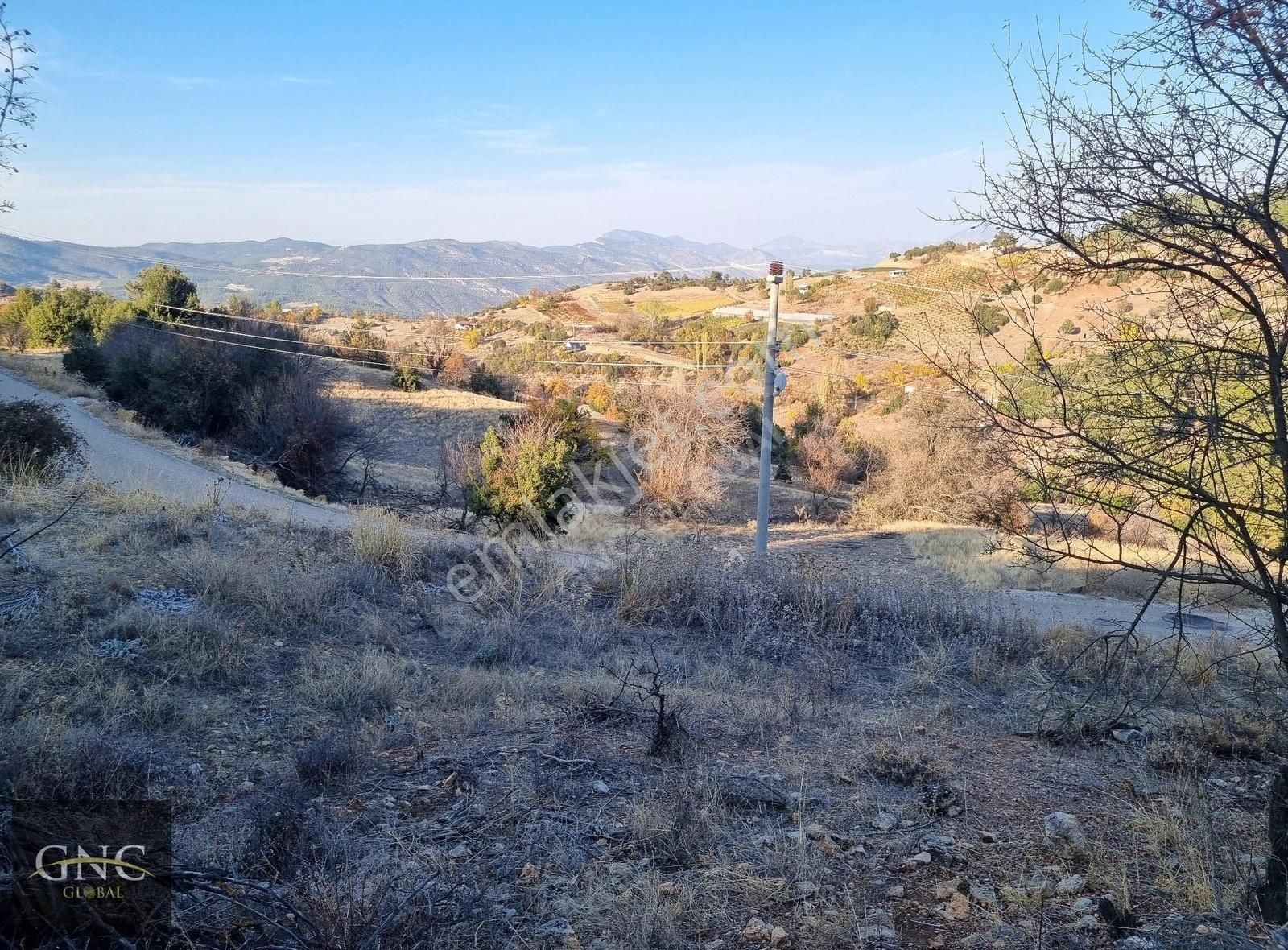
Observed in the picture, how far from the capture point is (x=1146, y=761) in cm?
515

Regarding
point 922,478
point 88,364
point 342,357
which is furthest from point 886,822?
point 342,357

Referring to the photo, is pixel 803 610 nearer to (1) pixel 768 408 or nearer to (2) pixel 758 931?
(2) pixel 758 931

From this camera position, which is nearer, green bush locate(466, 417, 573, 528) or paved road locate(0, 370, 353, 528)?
paved road locate(0, 370, 353, 528)

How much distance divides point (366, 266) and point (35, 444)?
5762cm

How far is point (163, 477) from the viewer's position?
1408 cm

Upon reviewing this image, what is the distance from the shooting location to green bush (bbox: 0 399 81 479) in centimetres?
1090

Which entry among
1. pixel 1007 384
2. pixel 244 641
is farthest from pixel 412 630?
pixel 1007 384

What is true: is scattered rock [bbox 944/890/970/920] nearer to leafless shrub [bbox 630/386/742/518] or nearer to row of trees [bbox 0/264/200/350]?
leafless shrub [bbox 630/386/742/518]

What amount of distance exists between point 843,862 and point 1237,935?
1428 millimetres

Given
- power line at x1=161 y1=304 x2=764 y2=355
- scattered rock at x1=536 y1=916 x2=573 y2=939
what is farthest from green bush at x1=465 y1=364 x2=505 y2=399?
scattered rock at x1=536 y1=916 x2=573 y2=939

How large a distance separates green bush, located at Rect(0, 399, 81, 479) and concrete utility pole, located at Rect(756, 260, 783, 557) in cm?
1120

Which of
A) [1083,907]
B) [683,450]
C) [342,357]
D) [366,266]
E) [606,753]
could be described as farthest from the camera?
[366,266]

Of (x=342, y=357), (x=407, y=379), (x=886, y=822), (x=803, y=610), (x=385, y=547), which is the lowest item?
(x=803, y=610)

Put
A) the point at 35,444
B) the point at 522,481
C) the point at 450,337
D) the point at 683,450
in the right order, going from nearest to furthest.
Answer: the point at 35,444, the point at 522,481, the point at 683,450, the point at 450,337
